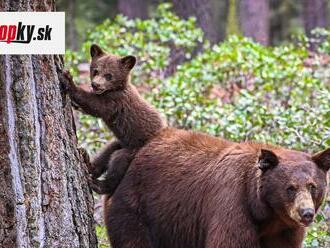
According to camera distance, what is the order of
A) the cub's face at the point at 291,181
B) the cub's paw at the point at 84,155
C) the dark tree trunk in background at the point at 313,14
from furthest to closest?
1. the dark tree trunk in background at the point at 313,14
2. the cub's paw at the point at 84,155
3. the cub's face at the point at 291,181

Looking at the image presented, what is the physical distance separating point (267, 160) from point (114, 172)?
1.35m

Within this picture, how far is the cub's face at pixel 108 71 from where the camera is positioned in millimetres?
6215

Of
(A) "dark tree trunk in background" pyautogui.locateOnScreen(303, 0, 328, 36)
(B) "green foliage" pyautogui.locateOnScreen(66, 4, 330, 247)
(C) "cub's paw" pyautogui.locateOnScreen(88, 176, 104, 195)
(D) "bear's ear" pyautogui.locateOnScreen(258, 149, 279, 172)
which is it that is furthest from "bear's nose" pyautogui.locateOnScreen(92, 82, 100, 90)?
(A) "dark tree trunk in background" pyautogui.locateOnScreen(303, 0, 328, 36)

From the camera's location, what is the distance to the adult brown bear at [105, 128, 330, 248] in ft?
17.1

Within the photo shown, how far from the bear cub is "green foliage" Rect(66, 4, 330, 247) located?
5.86 feet

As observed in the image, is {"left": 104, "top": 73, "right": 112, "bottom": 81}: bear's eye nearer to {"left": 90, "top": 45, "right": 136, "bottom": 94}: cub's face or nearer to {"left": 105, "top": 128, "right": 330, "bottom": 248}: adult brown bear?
{"left": 90, "top": 45, "right": 136, "bottom": 94}: cub's face

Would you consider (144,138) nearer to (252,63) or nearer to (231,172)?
(231,172)

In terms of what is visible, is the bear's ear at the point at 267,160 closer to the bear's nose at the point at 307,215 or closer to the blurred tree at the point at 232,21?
the bear's nose at the point at 307,215

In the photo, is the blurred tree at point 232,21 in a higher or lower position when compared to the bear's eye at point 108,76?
higher

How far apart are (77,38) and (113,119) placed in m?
23.0

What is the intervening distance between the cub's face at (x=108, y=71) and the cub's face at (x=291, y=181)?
1.59 m

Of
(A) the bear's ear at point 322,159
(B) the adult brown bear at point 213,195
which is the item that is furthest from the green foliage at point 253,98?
(A) the bear's ear at point 322,159

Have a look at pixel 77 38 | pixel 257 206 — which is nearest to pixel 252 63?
pixel 257 206

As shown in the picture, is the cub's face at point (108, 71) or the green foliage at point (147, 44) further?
the green foliage at point (147, 44)
